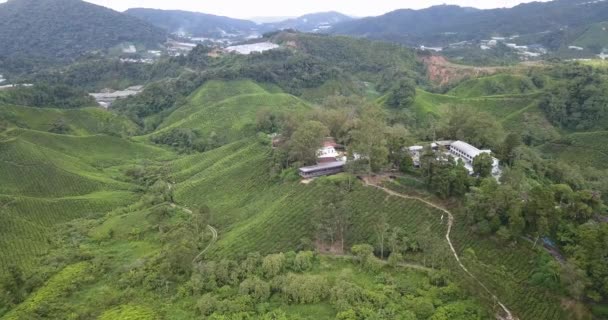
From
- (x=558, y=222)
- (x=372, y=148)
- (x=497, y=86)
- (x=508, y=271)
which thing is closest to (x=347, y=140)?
(x=372, y=148)

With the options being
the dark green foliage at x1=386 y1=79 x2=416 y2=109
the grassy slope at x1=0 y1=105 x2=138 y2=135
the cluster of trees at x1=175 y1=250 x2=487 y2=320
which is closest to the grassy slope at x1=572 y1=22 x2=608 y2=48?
the dark green foliage at x1=386 y1=79 x2=416 y2=109

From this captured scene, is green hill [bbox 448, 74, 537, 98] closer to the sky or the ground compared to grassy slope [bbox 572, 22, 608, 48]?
closer to the ground

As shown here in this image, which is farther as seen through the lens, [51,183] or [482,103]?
[482,103]

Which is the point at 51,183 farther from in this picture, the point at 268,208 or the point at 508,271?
the point at 508,271

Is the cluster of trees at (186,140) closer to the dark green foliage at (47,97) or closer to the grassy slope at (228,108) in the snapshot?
the grassy slope at (228,108)

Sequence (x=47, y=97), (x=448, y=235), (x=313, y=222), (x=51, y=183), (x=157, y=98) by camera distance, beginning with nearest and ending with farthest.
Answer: (x=448, y=235) < (x=313, y=222) < (x=51, y=183) < (x=47, y=97) < (x=157, y=98)

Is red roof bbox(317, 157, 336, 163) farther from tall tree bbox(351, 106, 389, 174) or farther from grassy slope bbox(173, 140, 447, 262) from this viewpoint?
tall tree bbox(351, 106, 389, 174)
